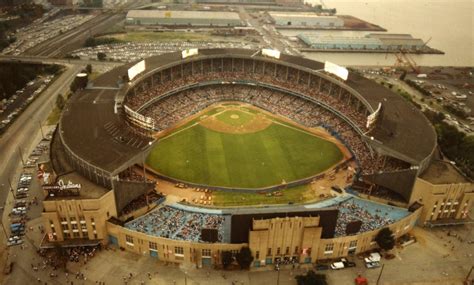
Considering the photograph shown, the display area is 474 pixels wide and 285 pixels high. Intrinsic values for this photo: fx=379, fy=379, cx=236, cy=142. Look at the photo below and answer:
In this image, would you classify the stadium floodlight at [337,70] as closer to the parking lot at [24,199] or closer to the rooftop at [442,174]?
the rooftop at [442,174]

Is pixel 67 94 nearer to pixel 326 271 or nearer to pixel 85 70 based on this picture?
pixel 85 70

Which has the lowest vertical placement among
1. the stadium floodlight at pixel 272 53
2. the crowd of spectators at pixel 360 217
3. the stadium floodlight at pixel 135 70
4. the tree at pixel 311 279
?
the tree at pixel 311 279

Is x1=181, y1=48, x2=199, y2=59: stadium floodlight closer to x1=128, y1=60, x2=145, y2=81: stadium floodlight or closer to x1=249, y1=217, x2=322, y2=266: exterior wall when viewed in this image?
x1=128, y1=60, x2=145, y2=81: stadium floodlight

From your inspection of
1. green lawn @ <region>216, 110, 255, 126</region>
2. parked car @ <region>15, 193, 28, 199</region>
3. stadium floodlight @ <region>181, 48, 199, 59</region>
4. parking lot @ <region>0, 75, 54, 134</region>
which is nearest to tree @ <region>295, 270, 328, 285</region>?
parked car @ <region>15, 193, 28, 199</region>

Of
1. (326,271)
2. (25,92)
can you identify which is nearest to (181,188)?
(326,271)

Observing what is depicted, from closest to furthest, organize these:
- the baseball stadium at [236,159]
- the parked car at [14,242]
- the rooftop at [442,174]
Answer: the baseball stadium at [236,159]
the parked car at [14,242]
the rooftop at [442,174]

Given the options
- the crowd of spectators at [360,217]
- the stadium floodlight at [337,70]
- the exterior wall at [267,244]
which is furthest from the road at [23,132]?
the stadium floodlight at [337,70]
